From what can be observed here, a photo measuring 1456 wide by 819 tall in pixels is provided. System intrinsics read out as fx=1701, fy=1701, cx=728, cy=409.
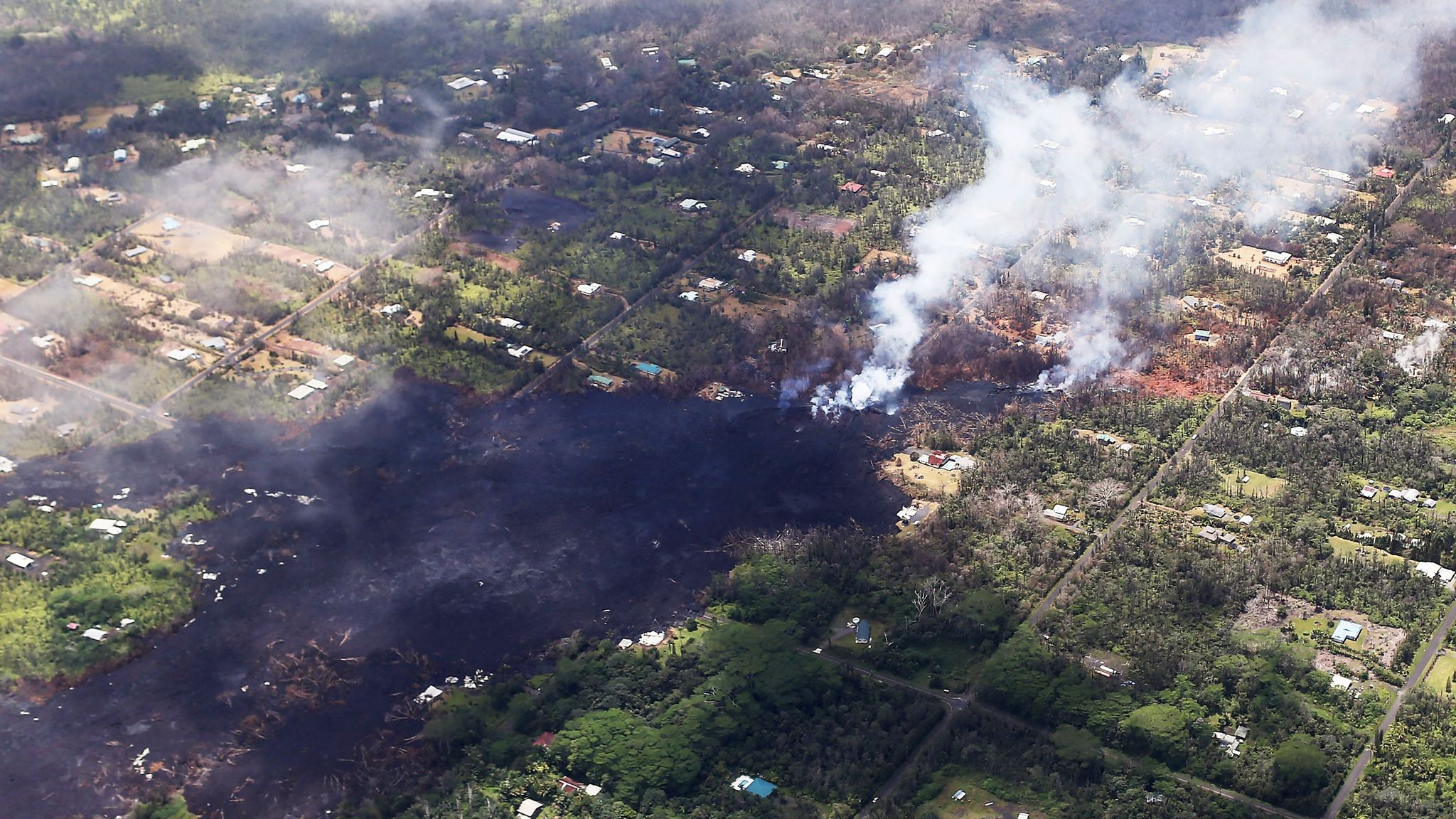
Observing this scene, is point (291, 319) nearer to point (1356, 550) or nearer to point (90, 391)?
point (90, 391)

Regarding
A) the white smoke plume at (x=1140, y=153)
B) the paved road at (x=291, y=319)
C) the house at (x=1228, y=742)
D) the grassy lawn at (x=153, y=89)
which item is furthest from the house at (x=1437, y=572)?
the grassy lawn at (x=153, y=89)

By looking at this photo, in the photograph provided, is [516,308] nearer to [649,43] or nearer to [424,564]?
[424,564]

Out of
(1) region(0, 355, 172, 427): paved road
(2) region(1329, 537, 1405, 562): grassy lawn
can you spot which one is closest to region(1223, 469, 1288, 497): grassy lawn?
(2) region(1329, 537, 1405, 562): grassy lawn

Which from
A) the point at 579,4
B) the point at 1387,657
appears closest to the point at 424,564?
the point at 1387,657

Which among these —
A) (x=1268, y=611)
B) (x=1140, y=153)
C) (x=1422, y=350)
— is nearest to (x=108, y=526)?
(x=1268, y=611)

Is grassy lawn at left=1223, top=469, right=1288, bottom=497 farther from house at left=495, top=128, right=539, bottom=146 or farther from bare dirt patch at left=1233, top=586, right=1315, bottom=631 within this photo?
house at left=495, top=128, right=539, bottom=146

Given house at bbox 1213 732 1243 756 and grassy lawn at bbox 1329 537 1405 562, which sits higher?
grassy lawn at bbox 1329 537 1405 562

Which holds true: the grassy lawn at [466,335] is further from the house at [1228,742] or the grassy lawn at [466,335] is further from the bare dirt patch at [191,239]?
the house at [1228,742]
